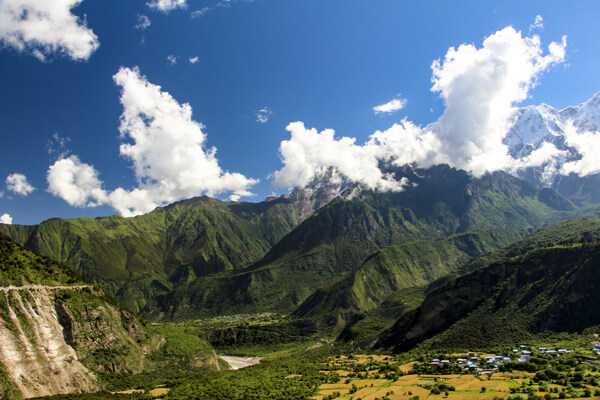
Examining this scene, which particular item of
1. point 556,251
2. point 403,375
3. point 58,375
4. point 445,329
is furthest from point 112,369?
point 556,251

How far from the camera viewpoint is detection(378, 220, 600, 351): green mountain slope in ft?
461

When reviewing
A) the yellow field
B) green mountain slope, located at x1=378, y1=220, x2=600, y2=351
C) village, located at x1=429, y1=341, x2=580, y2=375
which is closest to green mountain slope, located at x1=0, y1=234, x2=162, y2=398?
the yellow field

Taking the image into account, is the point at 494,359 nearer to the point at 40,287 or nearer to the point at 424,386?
the point at 424,386

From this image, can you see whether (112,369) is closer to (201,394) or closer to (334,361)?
(201,394)

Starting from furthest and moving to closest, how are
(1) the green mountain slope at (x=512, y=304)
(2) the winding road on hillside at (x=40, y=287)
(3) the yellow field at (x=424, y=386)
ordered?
1. (1) the green mountain slope at (x=512, y=304)
2. (2) the winding road on hillside at (x=40, y=287)
3. (3) the yellow field at (x=424, y=386)

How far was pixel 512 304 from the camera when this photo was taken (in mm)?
157625

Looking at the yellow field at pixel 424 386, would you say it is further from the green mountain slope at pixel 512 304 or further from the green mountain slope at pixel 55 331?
the green mountain slope at pixel 55 331

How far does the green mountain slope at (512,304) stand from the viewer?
140375mm

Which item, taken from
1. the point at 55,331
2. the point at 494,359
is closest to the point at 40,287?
the point at 55,331

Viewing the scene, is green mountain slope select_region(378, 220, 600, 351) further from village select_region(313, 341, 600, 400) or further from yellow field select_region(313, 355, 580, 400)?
yellow field select_region(313, 355, 580, 400)

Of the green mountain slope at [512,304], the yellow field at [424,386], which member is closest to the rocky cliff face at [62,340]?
the yellow field at [424,386]

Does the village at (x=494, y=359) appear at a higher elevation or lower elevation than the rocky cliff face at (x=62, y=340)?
lower

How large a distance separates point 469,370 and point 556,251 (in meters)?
98.1

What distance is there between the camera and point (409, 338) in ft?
564
